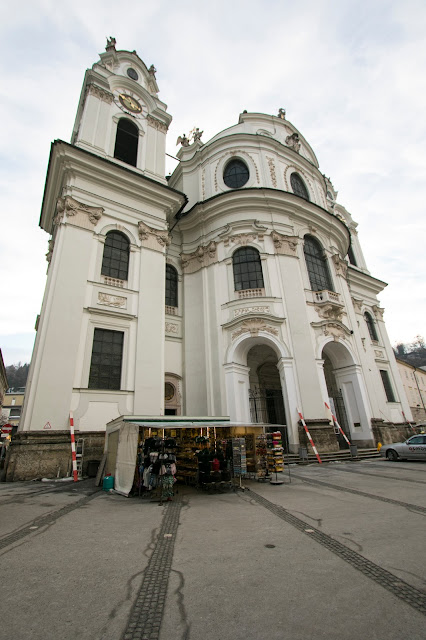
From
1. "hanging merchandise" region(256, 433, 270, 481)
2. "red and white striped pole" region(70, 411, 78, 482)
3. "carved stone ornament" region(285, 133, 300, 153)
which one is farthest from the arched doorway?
"carved stone ornament" region(285, 133, 300, 153)

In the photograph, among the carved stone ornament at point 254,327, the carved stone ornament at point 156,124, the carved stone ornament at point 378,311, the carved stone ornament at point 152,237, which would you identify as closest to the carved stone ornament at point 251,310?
the carved stone ornament at point 254,327

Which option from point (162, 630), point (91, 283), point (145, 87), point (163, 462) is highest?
point (145, 87)

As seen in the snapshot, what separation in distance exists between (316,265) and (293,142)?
35.3ft

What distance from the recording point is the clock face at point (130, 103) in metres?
20.1

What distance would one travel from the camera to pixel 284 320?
17.2m

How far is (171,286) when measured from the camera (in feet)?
65.8

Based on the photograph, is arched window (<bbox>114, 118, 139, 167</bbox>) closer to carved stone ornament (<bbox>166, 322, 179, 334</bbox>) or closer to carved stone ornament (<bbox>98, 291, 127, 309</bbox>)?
carved stone ornament (<bbox>98, 291, 127, 309</bbox>)

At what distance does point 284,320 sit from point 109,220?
10695mm

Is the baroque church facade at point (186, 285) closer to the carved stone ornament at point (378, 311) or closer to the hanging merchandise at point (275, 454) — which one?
the hanging merchandise at point (275, 454)

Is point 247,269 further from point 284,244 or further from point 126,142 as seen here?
point 126,142

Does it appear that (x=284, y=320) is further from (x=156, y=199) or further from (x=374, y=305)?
(x=374, y=305)

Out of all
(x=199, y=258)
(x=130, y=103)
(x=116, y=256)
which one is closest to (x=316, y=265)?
(x=199, y=258)

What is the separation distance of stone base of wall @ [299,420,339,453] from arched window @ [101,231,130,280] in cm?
1174

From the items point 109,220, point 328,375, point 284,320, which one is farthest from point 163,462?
point 328,375
